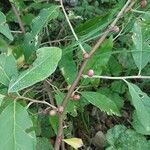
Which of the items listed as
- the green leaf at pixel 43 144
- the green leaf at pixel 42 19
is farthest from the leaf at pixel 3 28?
the green leaf at pixel 43 144

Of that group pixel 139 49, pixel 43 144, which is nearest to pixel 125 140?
pixel 43 144

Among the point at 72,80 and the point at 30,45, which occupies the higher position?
the point at 30,45

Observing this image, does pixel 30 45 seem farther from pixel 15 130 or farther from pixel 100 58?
pixel 15 130

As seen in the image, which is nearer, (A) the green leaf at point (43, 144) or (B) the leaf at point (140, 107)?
(B) the leaf at point (140, 107)

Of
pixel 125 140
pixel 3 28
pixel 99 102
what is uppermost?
pixel 3 28

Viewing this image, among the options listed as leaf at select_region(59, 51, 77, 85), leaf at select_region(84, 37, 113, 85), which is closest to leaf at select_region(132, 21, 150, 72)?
leaf at select_region(84, 37, 113, 85)

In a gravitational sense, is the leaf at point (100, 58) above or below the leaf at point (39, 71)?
below

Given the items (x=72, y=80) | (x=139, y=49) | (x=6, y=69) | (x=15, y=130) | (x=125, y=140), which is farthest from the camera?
(x=125, y=140)

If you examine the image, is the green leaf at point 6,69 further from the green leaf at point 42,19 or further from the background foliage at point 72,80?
the green leaf at point 42,19
